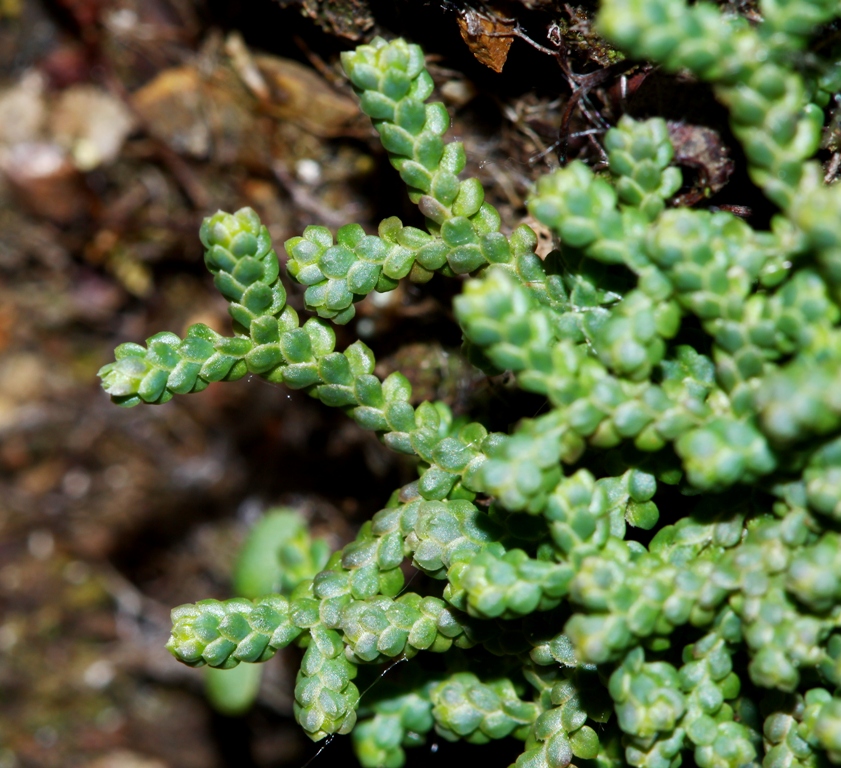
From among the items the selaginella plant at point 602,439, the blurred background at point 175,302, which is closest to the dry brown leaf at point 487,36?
the blurred background at point 175,302

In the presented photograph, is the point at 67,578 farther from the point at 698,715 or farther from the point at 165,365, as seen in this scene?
the point at 698,715

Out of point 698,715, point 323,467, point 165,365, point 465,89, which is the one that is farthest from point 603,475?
point 323,467

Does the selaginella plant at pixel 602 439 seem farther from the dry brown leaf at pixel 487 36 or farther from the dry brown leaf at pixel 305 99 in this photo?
the dry brown leaf at pixel 305 99

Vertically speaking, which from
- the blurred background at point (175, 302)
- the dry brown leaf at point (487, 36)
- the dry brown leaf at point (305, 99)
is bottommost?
the blurred background at point (175, 302)

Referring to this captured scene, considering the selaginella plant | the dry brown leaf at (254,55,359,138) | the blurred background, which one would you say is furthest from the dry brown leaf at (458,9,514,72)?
the dry brown leaf at (254,55,359,138)

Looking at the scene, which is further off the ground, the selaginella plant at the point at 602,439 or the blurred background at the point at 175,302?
the selaginella plant at the point at 602,439

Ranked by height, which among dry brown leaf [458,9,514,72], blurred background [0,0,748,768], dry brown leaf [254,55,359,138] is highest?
dry brown leaf [458,9,514,72]

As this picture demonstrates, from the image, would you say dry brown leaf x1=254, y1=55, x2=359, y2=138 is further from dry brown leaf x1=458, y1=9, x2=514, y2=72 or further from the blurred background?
dry brown leaf x1=458, y1=9, x2=514, y2=72
